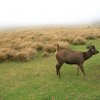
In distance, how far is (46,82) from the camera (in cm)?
1391

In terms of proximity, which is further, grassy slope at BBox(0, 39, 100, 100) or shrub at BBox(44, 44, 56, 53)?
shrub at BBox(44, 44, 56, 53)

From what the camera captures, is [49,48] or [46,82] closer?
[46,82]

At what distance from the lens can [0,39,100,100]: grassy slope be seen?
476 inches

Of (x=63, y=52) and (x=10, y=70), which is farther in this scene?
(x=10, y=70)

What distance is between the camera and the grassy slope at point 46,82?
1209 cm

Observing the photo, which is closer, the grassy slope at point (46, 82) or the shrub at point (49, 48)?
the grassy slope at point (46, 82)

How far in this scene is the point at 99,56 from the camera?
19.2 meters

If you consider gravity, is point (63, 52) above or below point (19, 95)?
above

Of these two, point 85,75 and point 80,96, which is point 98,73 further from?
point 80,96

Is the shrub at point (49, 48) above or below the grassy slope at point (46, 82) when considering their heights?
below

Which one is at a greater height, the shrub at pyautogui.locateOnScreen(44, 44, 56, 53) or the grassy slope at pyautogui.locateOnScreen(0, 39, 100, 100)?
the grassy slope at pyautogui.locateOnScreen(0, 39, 100, 100)

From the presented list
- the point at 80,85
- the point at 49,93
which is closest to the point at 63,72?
the point at 80,85

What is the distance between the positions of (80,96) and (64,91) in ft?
2.89

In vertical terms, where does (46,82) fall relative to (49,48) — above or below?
above
